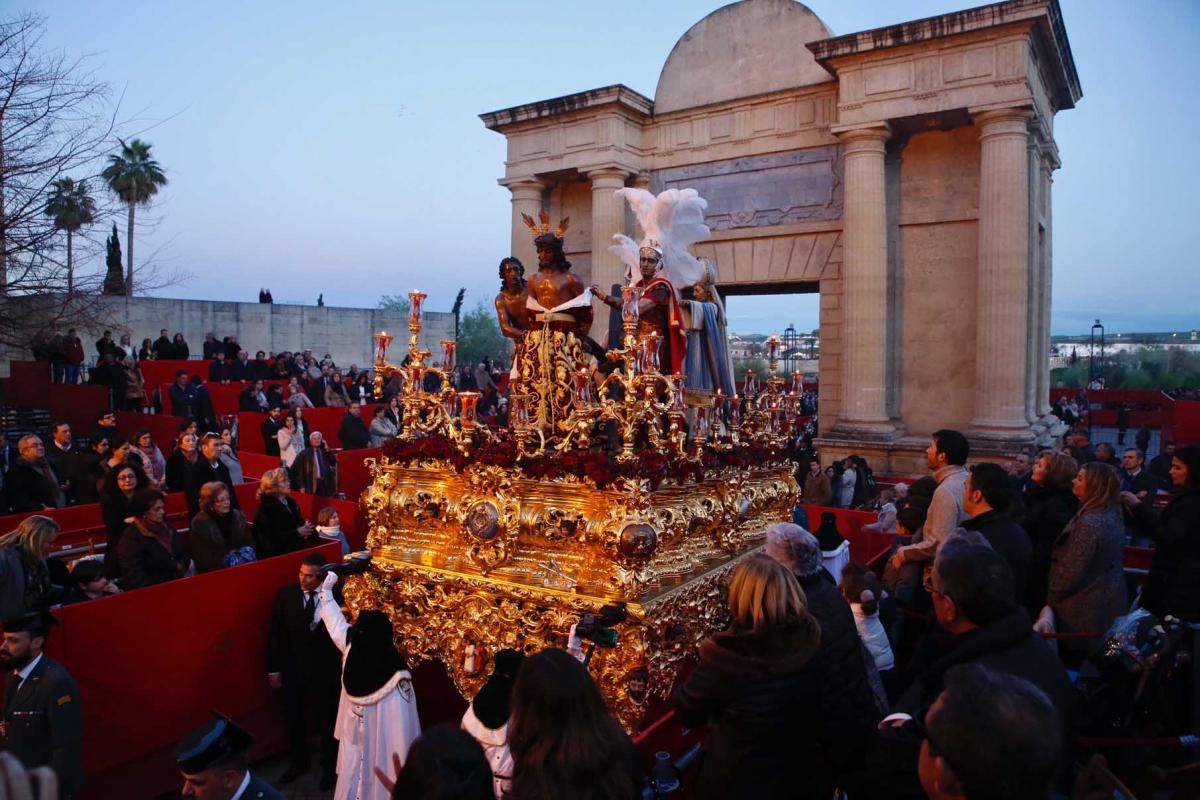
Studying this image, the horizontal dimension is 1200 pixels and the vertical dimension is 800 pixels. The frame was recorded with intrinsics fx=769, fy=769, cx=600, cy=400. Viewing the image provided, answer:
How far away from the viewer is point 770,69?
17094 mm

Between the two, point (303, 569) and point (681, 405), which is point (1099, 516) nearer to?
point (681, 405)

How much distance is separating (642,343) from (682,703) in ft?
9.00

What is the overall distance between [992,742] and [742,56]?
17.8 m

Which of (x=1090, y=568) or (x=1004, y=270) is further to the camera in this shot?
(x=1004, y=270)

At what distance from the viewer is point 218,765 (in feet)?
9.34

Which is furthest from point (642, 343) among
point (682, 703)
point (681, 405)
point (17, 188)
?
point (17, 188)

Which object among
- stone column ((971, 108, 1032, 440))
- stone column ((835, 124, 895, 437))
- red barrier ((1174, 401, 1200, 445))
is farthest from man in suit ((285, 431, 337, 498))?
red barrier ((1174, 401, 1200, 445))

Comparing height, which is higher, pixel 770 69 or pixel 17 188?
pixel 770 69

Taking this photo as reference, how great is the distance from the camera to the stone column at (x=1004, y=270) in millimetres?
13922

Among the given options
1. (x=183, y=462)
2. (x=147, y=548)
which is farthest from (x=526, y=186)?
(x=147, y=548)

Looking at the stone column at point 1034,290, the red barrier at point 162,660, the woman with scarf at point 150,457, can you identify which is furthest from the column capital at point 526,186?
the red barrier at point 162,660

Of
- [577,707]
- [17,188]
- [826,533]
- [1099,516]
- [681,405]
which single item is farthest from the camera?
[17,188]

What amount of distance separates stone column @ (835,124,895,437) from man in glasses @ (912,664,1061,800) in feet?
44.9

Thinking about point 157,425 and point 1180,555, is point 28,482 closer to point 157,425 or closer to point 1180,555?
point 157,425
